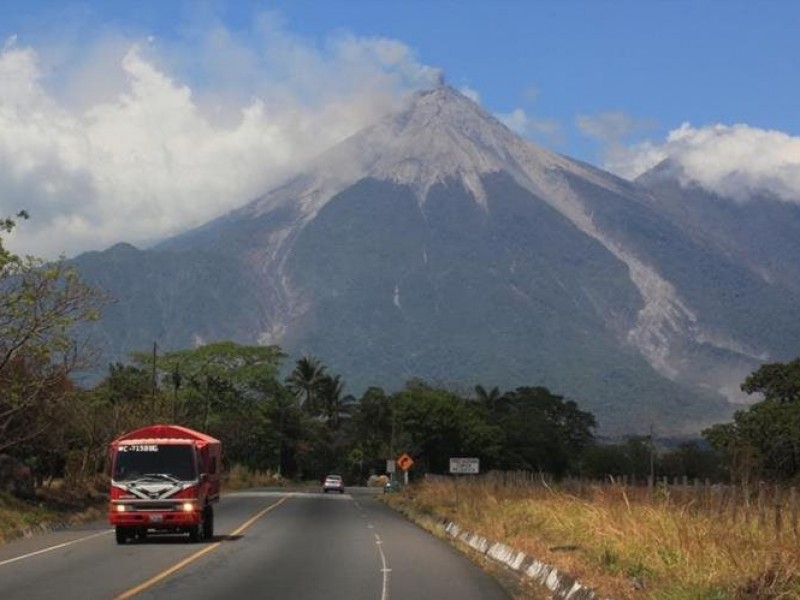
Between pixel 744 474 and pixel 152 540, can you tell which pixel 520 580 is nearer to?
pixel 744 474

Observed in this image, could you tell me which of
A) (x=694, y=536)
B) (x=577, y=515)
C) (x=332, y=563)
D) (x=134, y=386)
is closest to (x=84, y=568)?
(x=332, y=563)

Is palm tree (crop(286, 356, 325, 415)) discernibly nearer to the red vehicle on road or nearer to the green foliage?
the green foliage

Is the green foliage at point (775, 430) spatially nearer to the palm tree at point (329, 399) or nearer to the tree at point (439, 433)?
the tree at point (439, 433)

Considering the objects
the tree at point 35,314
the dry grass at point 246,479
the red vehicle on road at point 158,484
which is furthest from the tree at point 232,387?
the red vehicle on road at point 158,484

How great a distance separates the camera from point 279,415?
119688 mm

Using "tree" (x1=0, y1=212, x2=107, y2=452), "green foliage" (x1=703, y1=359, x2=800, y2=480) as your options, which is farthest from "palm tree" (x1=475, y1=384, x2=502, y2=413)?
"tree" (x1=0, y1=212, x2=107, y2=452)

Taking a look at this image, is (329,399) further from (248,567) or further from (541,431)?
(248,567)

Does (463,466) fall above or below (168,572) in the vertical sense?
above

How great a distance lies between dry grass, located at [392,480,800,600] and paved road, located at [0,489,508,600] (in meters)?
1.49

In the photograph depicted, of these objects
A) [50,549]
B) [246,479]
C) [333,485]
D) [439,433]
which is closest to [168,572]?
[50,549]

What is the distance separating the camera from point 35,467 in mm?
42375

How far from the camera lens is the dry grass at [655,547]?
11281 mm

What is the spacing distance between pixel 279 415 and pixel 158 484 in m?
95.1

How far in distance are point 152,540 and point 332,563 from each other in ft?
23.3
